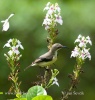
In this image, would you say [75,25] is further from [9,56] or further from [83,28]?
[9,56]

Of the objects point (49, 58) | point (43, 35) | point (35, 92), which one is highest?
point (43, 35)

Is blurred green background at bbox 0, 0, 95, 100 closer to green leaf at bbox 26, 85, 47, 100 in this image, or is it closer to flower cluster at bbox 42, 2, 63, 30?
flower cluster at bbox 42, 2, 63, 30

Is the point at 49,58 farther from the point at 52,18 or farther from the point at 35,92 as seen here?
the point at 35,92

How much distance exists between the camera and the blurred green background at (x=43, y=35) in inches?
199

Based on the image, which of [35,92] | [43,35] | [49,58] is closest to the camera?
[35,92]

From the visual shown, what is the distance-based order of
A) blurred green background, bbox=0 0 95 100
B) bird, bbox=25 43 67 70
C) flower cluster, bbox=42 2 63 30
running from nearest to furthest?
flower cluster, bbox=42 2 63 30 < bird, bbox=25 43 67 70 < blurred green background, bbox=0 0 95 100

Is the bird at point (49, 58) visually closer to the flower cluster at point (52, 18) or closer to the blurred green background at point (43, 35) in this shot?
the flower cluster at point (52, 18)

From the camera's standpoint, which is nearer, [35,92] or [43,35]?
[35,92]

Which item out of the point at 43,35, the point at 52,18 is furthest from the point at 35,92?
the point at 43,35

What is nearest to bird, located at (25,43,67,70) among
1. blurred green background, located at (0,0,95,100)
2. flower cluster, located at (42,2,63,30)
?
flower cluster, located at (42,2,63,30)

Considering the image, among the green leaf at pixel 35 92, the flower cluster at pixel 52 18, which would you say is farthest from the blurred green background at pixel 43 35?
the green leaf at pixel 35 92

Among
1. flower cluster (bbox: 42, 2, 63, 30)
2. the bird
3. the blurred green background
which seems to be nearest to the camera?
flower cluster (bbox: 42, 2, 63, 30)

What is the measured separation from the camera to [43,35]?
17.6 feet

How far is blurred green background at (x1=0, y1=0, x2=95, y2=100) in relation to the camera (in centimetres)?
507
